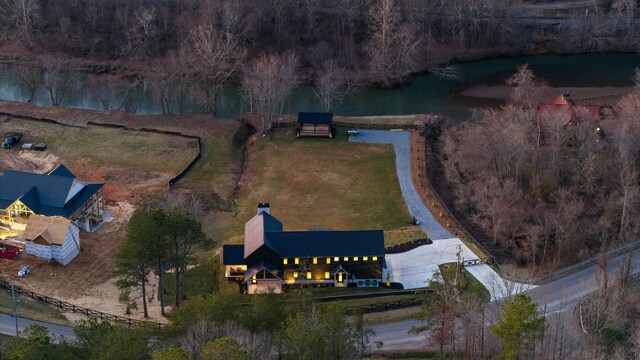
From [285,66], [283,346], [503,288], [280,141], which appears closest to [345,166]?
[280,141]

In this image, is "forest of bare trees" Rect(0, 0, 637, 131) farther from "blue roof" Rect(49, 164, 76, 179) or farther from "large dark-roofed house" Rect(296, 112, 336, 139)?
"blue roof" Rect(49, 164, 76, 179)

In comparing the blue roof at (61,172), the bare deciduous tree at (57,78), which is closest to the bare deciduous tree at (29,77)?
the bare deciduous tree at (57,78)

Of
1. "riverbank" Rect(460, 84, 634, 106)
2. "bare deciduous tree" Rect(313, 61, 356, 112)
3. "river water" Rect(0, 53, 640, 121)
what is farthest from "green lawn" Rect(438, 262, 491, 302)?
"riverbank" Rect(460, 84, 634, 106)

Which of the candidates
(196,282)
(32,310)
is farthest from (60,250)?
(196,282)

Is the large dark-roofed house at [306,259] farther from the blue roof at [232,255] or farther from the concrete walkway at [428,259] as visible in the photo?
the concrete walkway at [428,259]

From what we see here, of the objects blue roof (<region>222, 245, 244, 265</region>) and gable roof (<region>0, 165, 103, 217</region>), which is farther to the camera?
gable roof (<region>0, 165, 103, 217</region>)

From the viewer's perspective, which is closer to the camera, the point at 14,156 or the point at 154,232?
the point at 154,232

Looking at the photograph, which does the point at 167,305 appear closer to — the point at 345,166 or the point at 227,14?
the point at 345,166
